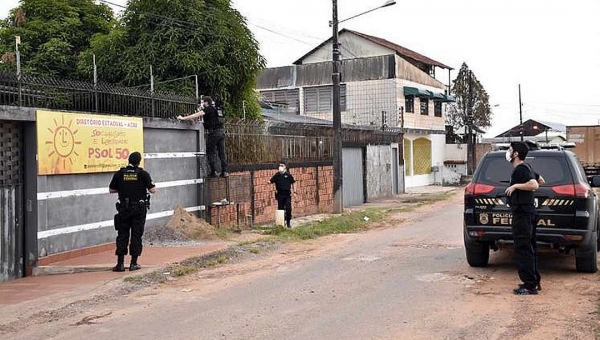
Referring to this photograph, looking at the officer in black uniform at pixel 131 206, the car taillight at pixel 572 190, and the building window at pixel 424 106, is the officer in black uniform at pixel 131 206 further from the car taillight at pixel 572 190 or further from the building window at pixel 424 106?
the building window at pixel 424 106

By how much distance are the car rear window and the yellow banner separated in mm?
6551

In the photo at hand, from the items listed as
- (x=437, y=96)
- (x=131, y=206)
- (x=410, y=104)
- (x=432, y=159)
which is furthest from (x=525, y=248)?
(x=432, y=159)

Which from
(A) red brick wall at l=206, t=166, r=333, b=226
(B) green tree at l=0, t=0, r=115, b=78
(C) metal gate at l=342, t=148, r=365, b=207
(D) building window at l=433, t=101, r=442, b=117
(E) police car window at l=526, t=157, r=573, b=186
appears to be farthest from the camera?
(D) building window at l=433, t=101, r=442, b=117

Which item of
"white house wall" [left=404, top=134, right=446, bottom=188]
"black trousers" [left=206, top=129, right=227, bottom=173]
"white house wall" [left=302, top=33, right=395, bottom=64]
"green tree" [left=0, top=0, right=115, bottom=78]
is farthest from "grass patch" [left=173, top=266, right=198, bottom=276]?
"white house wall" [left=302, top=33, right=395, bottom=64]

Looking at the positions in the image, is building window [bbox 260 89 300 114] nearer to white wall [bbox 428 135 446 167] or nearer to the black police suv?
white wall [bbox 428 135 446 167]

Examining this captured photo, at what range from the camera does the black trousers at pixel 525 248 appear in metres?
7.80

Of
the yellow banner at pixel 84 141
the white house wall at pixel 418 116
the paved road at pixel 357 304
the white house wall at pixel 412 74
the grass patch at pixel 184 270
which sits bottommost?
the paved road at pixel 357 304

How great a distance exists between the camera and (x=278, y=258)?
11.5 metres

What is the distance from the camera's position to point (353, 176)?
24750 millimetres

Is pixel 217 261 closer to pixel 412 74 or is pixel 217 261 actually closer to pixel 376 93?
pixel 376 93

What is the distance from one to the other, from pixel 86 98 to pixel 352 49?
33665 mm

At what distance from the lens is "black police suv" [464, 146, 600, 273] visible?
342 inches

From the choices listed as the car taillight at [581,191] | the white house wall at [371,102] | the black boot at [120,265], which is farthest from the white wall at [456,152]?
the black boot at [120,265]

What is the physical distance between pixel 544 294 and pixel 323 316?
9.73ft
